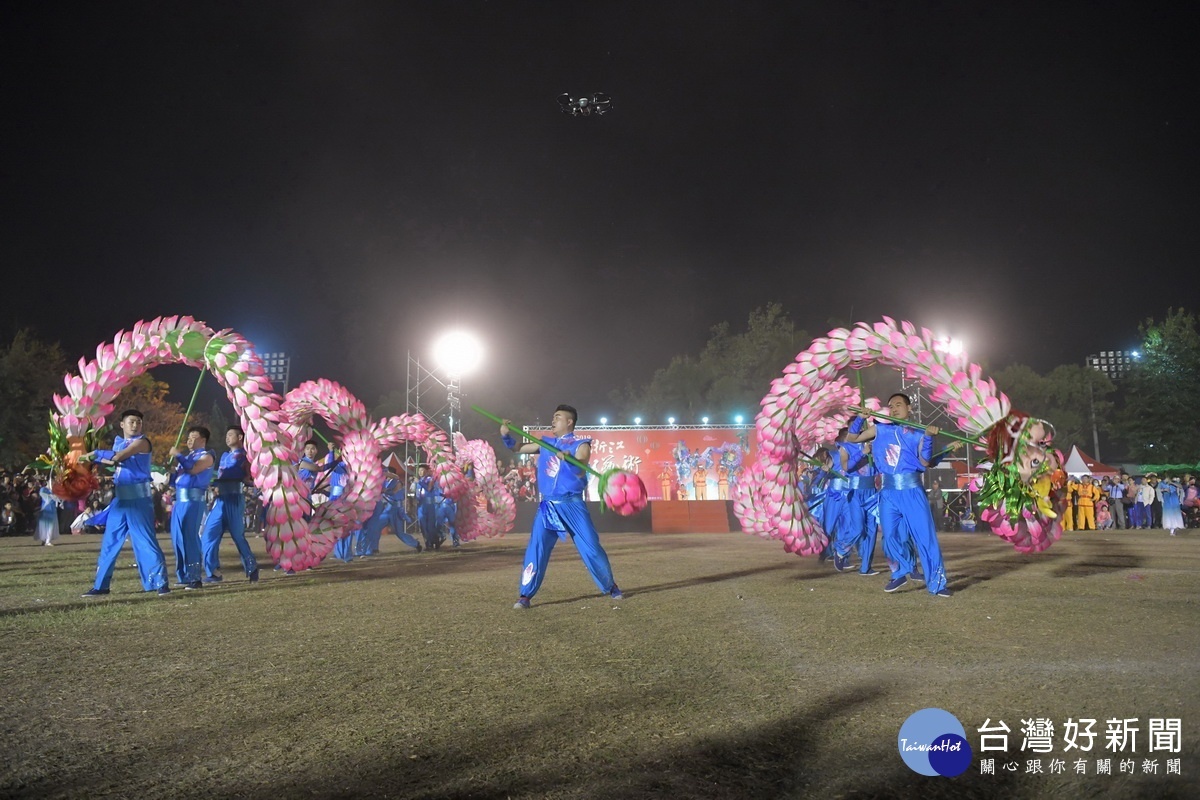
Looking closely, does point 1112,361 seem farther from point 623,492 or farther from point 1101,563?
point 623,492

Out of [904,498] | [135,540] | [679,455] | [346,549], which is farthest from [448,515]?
[679,455]

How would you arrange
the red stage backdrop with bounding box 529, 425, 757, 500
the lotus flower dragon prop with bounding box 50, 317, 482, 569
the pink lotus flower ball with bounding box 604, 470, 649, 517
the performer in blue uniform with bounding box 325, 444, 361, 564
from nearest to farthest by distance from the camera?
the pink lotus flower ball with bounding box 604, 470, 649, 517 → the lotus flower dragon prop with bounding box 50, 317, 482, 569 → the performer in blue uniform with bounding box 325, 444, 361, 564 → the red stage backdrop with bounding box 529, 425, 757, 500

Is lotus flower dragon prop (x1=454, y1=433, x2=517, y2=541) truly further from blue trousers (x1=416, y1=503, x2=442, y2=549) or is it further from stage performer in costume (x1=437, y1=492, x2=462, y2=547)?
blue trousers (x1=416, y1=503, x2=442, y2=549)

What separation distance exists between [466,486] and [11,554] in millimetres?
8200

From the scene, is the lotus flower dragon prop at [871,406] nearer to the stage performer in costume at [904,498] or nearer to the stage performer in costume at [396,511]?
the stage performer in costume at [904,498]

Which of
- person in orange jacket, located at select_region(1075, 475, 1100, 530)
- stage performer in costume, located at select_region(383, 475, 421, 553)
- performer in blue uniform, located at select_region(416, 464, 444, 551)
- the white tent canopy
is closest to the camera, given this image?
stage performer in costume, located at select_region(383, 475, 421, 553)

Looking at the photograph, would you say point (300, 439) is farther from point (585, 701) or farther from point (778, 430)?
point (585, 701)

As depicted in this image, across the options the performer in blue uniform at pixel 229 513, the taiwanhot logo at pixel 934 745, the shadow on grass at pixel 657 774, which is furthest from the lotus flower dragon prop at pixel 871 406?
the performer in blue uniform at pixel 229 513

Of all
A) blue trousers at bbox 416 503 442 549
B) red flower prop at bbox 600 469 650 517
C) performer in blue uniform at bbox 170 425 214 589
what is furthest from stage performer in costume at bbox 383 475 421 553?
red flower prop at bbox 600 469 650 517

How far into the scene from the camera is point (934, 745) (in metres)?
3.17

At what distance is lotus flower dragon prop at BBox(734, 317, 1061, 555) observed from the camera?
7.35m

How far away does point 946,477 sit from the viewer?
29031mm

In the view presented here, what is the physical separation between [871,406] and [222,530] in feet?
30.8

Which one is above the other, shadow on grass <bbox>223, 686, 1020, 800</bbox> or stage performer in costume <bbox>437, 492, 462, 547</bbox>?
stage performer in costume <bbox>437, 492, 462, 547</bbox>
